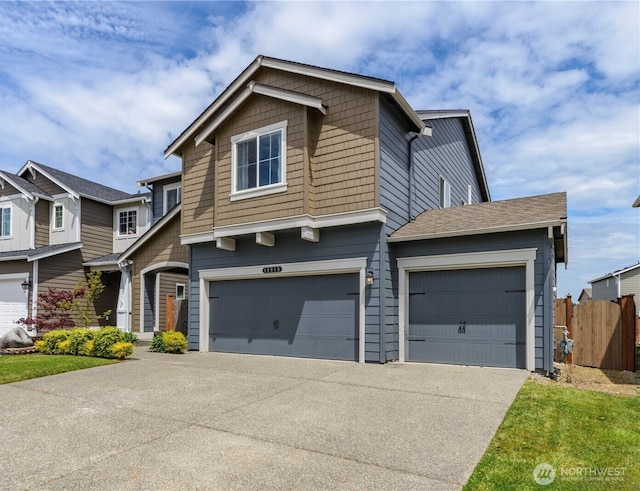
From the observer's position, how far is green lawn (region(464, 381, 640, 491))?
12.6 ft

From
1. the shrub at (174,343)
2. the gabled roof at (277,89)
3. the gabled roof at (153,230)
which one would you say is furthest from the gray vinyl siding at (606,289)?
the shrub at (174,343)

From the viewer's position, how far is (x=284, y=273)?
1137 cm

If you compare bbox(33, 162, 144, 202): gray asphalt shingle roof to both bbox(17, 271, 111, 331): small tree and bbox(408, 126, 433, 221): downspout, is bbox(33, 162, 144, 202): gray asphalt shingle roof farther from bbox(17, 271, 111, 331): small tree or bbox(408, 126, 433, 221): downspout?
bbox(408, 126, 433, 221): downspout

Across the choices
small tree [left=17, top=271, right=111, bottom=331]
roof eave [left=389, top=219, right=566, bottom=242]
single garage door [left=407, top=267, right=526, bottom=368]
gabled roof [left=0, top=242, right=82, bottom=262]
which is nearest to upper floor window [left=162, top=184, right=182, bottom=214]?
small tree [left=17, top=271, right=111, bottom=331]

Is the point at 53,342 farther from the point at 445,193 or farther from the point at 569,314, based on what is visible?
the point at 569,314

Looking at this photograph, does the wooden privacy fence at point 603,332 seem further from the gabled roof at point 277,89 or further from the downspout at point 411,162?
the gabled roof at point 277,89

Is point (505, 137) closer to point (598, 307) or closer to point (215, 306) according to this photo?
point (598, 307)

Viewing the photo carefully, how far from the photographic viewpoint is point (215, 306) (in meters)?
12.9

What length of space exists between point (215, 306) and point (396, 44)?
885 cm

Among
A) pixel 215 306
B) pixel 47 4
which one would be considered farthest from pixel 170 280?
pixel 47 4

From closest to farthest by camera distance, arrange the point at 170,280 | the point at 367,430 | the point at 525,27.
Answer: the point at 367,430
the point at 525,27
the point at 170,280

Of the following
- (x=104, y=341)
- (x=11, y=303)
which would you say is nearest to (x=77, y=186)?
(x=11, y=303)

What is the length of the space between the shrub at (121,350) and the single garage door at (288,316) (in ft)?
8.31

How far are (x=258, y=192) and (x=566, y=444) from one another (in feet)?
28.1
